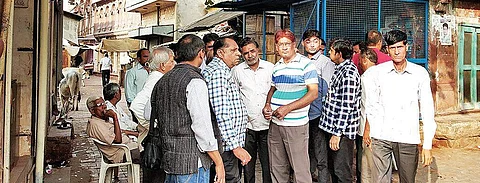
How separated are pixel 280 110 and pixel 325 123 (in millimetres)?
749

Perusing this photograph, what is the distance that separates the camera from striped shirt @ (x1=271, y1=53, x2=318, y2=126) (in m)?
4.76

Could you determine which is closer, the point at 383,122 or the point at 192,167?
the point at 192,167

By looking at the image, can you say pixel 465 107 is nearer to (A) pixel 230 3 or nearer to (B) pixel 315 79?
(A) pixel 230 3

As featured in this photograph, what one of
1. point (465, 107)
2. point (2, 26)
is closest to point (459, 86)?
point (465, 107)

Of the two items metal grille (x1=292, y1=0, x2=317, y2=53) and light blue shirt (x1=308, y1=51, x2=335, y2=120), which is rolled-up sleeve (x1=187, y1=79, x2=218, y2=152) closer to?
light blue shirt (x1=308, y1=51, x2=335, y2=120)

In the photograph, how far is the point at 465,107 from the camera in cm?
928

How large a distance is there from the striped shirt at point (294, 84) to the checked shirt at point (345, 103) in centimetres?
41

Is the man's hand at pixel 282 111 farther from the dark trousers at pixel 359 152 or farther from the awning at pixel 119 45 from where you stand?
the awning at pixel 119 45

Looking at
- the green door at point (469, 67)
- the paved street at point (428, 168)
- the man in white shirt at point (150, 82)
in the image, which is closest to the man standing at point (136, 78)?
the paved street at point (428, 168)

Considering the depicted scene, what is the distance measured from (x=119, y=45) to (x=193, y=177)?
734 inches

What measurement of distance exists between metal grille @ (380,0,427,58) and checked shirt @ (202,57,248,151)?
414 centimetres

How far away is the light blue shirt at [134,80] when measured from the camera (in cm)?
716

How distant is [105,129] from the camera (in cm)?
499

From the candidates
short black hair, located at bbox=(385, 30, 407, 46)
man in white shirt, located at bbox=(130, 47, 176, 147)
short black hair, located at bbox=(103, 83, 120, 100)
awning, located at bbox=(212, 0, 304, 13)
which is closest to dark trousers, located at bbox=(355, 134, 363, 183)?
short black hair, located at bbox=(385, 30, 407, 46)
